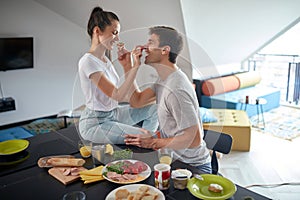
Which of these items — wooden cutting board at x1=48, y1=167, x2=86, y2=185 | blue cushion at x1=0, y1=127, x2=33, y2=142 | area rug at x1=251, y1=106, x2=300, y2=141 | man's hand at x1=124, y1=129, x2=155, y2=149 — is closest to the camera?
wooden cutting board at x1=48, y1=167, x2=86, y2=185

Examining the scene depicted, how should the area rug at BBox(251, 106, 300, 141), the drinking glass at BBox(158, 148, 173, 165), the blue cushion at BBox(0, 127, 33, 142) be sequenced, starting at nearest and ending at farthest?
the drinking glass at BBox(158, 148, 173, 165), the blue cushion at BBox(0, 127, 33, 142), the area rug at BBox(251, 106, 300, 141)

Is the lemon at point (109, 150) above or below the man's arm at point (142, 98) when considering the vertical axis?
below

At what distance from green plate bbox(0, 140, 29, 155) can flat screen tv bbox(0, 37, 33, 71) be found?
278cm

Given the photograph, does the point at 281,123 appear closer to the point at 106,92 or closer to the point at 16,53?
the point at 106,92

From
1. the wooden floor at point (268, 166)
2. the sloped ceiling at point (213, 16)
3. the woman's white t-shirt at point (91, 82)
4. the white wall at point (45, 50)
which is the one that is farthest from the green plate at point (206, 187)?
the white wall at point (45, 50)

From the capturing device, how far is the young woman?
1.74 metres

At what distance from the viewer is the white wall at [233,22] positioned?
342cm

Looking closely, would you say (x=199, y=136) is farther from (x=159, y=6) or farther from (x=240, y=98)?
(x=240, y=98)

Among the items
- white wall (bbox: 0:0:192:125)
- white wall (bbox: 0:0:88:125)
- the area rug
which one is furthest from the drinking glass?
white wall (bbox: 0:0:88:125)

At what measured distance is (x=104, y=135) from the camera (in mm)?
1843

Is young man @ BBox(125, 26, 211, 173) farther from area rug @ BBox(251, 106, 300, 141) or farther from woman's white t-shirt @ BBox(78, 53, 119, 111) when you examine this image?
area rug @ BBox(251, 106, 300, 141)

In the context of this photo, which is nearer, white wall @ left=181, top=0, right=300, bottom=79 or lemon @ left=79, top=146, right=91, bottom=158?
lemon @ left=79, top=146, right=91, bottom=158

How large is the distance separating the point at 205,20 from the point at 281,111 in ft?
8.19

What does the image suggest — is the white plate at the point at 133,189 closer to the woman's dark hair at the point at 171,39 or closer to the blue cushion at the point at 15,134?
the woman's dark hair at the point at 171,39
